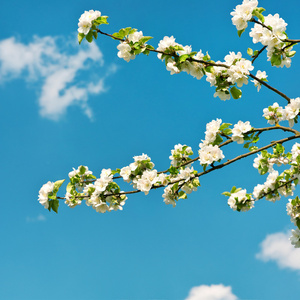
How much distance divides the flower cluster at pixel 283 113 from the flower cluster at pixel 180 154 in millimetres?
947

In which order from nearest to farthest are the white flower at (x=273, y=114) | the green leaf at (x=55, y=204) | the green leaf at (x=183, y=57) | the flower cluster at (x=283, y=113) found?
the green leaf at (x=183, y=57)
the flower cluster at (x=283, y=113)
the white flower at (x=273, y=114)
the green leaf at (x=55, y=204)

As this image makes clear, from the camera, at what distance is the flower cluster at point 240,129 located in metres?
3.92

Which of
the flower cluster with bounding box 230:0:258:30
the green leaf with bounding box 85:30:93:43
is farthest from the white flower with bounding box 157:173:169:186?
the flower cluster with bounding box 230:0:258:30

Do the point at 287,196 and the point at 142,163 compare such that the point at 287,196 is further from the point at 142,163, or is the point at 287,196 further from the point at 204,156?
the point at 142,163

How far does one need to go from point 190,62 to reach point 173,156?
115 cm

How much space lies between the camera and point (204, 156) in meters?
3.76

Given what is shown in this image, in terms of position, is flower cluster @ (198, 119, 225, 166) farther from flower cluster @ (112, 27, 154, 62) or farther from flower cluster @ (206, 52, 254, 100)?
flower cluster @ (112, 27, 154, 62)

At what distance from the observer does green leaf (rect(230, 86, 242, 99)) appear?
3.95 meters

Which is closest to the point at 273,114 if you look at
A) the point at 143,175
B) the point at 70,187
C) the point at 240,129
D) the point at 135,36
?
the point at 240,129

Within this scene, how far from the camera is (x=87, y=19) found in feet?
12.8

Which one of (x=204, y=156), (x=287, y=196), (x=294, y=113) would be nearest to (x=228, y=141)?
(x=204, y=156)

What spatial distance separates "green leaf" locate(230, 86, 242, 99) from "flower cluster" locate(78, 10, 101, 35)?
1568mm

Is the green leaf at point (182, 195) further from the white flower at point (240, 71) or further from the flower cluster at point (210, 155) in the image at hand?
the white flower at point (240, 71)

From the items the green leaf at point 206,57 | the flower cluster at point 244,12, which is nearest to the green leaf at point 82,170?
the green leaf at point 206,57
